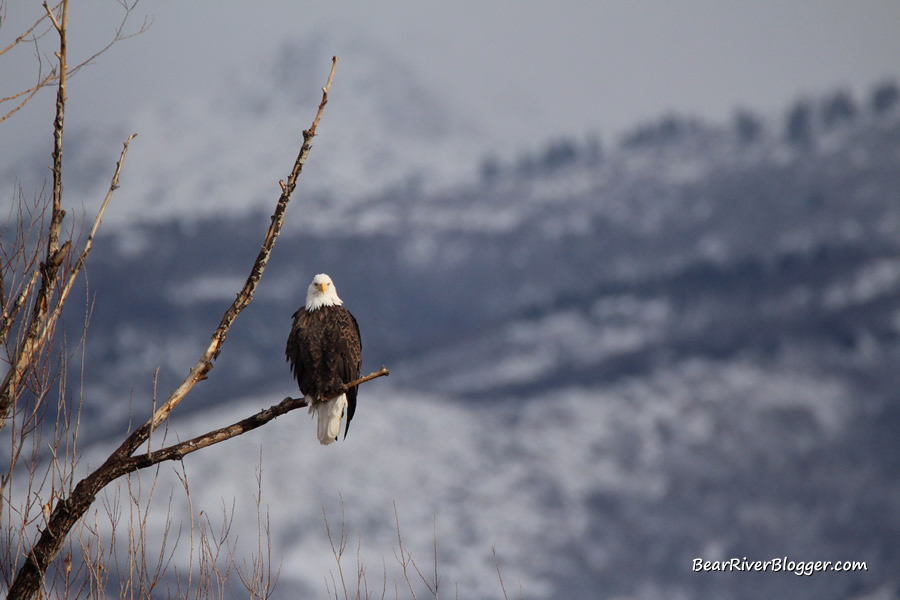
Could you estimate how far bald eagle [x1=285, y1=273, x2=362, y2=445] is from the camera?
21.8 feet

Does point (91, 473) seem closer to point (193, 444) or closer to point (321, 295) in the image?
point (193, 444)

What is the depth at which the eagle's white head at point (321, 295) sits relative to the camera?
7.01 meters

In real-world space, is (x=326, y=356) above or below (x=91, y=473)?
above

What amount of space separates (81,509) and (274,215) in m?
1.80

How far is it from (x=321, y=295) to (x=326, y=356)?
63cm

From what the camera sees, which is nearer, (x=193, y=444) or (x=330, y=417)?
(x=193, y=444)

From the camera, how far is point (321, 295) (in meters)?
7.07

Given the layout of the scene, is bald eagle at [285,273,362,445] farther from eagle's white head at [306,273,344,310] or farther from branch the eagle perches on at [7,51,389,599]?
branch the eagle perches on at [7,51,389,599]

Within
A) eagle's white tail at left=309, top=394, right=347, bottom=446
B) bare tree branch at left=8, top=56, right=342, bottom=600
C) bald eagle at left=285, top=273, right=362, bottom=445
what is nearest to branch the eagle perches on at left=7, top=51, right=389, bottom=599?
bare tree branch at left=8, top=56, right=342, bottom=600

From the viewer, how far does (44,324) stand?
173 inches

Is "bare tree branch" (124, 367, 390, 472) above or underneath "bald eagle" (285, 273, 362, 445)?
underneath

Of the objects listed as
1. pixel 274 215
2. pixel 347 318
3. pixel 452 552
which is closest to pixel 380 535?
pixel 452 552

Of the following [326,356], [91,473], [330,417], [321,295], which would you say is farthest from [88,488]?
[321,295]

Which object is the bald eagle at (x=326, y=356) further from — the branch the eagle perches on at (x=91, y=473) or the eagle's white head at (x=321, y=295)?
the branch the eagle perches on at (x=91, y=473)
